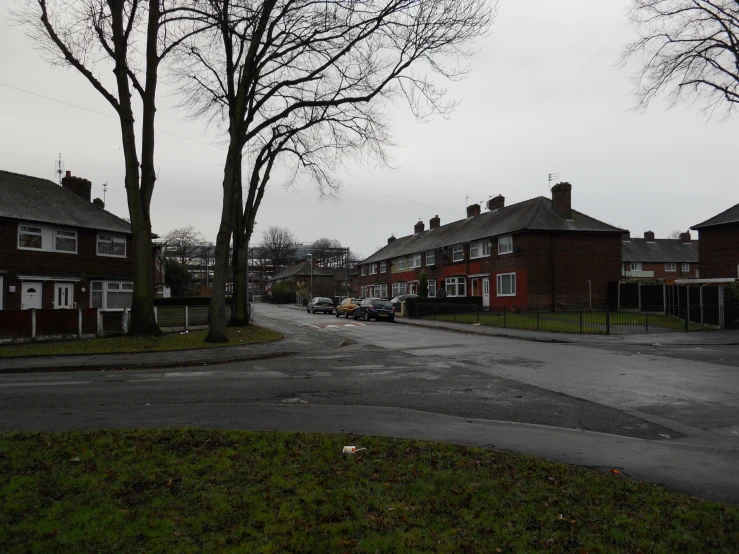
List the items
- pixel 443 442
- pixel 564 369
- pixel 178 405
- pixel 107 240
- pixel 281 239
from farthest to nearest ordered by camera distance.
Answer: pixel 281 239 → pixel 107 240 → pixel 564 369 → pixel 178 405 → pixel 443 442

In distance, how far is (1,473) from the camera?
4484mm

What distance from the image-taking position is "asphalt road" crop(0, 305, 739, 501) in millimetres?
6203

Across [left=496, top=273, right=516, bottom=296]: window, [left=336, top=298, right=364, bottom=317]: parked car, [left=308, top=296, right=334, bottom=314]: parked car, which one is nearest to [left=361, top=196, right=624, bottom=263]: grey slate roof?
[left=496, top=273, right=516, bottom=296]: window

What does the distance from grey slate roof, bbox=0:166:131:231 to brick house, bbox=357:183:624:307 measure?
25.1 meters

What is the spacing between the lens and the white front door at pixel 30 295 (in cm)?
2594

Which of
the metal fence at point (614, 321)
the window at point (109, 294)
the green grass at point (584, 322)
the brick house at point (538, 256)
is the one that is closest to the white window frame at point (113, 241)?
the window at point (109, 294)

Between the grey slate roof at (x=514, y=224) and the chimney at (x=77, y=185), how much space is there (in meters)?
27.6

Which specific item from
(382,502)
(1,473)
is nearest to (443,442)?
(382,502)

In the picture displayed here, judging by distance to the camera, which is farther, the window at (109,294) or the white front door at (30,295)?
the window at (109,294)

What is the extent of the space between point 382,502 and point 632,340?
63.2 feet

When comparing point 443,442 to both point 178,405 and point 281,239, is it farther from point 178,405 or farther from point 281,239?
point 281,239

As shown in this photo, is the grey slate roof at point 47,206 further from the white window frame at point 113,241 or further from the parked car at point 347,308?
the parked car at point 347,308

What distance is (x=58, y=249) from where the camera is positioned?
90.8ft

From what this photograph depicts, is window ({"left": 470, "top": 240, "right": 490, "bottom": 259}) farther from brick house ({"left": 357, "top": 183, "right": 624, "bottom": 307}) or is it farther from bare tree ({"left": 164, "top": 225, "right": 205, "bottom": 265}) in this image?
bare tree ({"left": 164, "top": 225, "right": 205, "bottom": 265})
